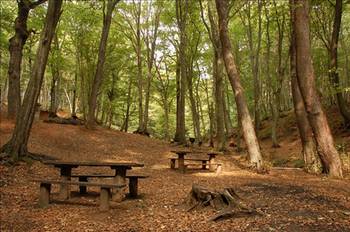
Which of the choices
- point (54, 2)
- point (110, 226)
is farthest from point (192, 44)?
point (110, 226)

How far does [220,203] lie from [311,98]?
6.11 metres

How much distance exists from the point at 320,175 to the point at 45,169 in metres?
8.71

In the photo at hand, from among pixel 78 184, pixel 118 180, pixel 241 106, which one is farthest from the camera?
pixel 241 106

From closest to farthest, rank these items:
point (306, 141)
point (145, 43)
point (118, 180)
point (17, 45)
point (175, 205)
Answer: point (175, 205), point (118, 180), point (306, 141), point (17, 45), point (145, 43)

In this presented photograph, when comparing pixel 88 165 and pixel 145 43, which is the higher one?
pixel 145 43

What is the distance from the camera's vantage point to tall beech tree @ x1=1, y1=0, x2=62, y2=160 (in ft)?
35.5

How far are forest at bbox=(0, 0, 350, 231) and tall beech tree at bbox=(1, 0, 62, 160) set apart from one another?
0.10ft

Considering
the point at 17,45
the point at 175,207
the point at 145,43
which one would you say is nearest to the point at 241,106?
the point at 175,207

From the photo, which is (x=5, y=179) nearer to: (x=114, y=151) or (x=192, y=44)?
(x=114, y=151)

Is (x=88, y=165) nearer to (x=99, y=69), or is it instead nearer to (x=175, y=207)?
(x=175, y=207)

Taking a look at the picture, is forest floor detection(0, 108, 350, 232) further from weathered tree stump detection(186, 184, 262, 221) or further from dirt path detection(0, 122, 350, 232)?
weathered tree stump detection(186, 184, 262, 221)

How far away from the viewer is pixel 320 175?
11.3 m

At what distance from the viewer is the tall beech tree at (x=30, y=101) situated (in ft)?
35.5

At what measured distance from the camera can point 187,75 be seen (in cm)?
2344
